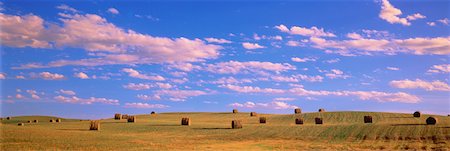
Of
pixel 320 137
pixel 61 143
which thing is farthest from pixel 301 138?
pixel 61 143

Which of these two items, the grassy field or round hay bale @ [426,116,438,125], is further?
round hay bale @ [426,116,438,125]

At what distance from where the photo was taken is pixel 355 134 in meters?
38.4

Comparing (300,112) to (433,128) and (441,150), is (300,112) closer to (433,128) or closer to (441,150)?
(433,128)

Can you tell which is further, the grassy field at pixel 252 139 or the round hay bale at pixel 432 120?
the round hay bale at pixel 432 120

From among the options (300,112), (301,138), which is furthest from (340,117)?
(301,138)

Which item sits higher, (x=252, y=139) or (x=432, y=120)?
(x=432, y=120)

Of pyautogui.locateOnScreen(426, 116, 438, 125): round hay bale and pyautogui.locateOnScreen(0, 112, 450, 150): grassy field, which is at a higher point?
pyautogui.locateOnScreen(426, 116, 438, 125): round hay bale

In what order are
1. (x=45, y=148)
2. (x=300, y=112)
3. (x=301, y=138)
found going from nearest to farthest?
1. (x=45, y=148)
2. (x=301, y=138)
3. (x=300, y=112)

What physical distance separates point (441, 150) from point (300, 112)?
48.7 metres

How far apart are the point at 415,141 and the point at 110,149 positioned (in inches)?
854

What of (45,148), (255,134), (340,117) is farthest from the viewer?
(340,117)

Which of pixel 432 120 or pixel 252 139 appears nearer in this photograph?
pixel 252 139

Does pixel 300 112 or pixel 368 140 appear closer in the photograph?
pixel 368 140

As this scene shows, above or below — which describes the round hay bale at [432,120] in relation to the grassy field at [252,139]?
above
